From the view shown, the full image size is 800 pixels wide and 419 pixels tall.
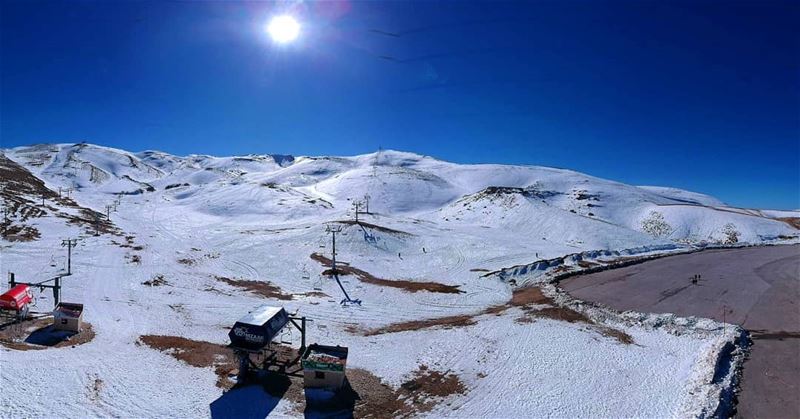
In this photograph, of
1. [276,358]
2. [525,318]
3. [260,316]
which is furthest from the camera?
[525,318]

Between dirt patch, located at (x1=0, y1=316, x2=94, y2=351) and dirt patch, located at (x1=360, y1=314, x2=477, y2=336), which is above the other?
dirt patch, located at (x1=0, y1=316, x2=94, y2=351)

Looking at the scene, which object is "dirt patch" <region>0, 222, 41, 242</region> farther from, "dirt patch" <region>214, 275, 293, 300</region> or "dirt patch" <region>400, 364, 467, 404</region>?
"dirt patch" <region>400, 364, 467, 404</region>

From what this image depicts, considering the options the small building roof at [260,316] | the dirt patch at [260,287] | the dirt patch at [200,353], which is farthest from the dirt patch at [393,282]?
the dirt patch at [200,353]

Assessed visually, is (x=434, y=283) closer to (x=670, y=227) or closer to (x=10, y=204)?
(x=10, y=204)

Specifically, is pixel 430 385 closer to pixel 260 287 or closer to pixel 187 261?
pixel 260 287

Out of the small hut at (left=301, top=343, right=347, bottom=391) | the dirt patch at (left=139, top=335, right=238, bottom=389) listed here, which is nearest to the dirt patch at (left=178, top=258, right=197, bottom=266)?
the dirt patch at (left=139, top=335, right=238, bottom=389)

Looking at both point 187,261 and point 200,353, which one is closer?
point 200,353

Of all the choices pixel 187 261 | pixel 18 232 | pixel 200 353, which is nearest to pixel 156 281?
pixel 187 261
